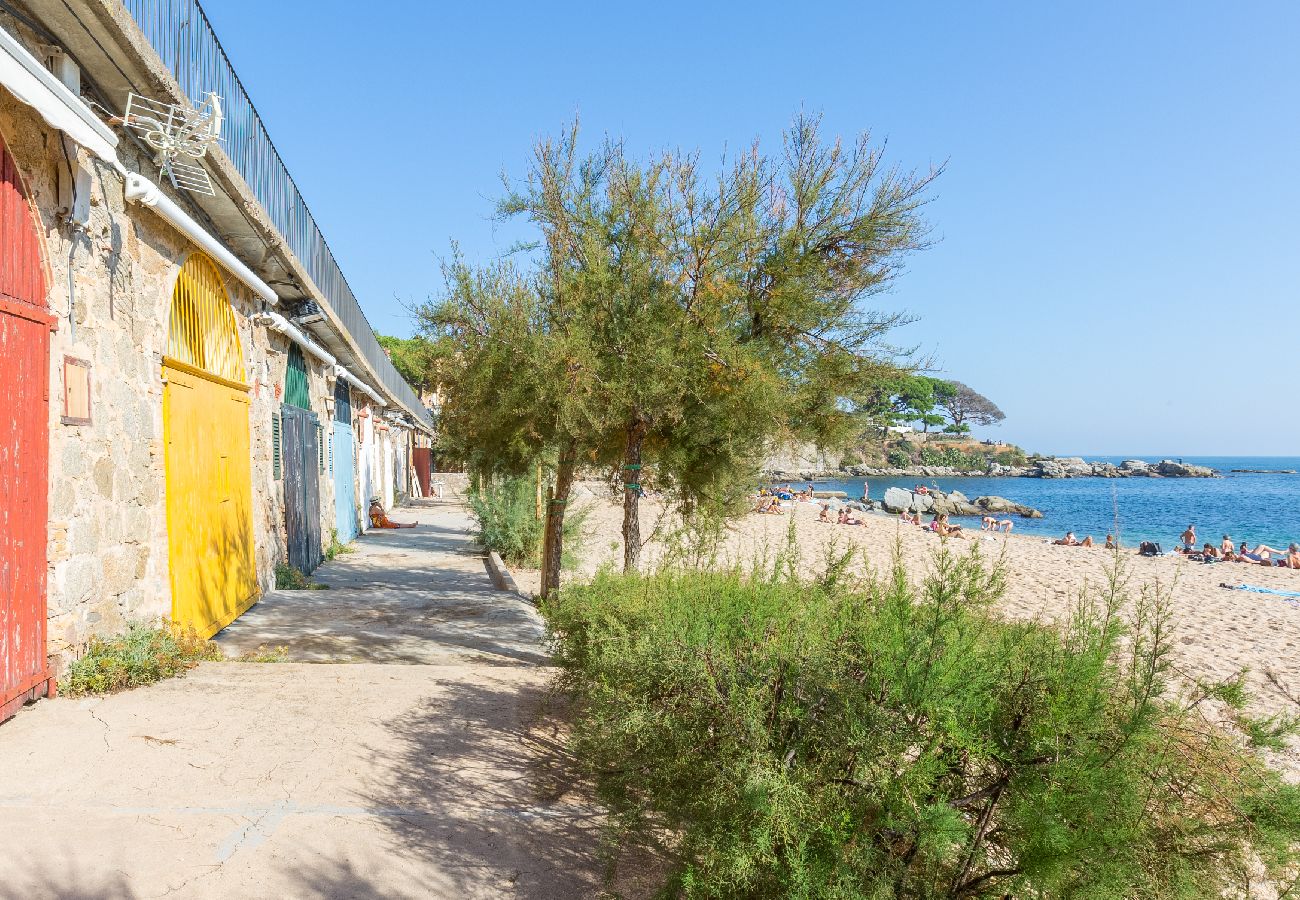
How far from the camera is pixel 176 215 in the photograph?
5738 mm

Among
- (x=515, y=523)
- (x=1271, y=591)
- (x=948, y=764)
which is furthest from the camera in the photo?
(x=1271, y=591)

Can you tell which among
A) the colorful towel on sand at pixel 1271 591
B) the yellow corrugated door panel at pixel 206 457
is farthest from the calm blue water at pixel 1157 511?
the yellow corrugated door panel at pixel 206 457

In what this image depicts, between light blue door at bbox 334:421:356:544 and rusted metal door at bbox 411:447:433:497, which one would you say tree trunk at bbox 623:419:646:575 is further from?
rusted metal door at bbox 411:447:433:497

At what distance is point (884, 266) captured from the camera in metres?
6.93

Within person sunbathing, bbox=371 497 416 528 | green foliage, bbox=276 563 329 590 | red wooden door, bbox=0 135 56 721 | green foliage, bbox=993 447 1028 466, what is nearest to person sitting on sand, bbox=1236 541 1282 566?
person sunbathing, bbox=371 497 416 528

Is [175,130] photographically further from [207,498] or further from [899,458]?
[899,458]

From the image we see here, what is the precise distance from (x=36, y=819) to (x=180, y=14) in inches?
216

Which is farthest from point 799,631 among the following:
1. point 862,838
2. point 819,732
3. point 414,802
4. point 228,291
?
point 228,291

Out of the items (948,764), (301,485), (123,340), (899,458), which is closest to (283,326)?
(301,485)

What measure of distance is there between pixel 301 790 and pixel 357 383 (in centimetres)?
1326

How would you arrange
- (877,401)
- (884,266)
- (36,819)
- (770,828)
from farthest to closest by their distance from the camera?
(877,401) → (884,266) → (36,819) → (770,828)

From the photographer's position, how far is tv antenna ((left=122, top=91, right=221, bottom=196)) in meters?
5.16

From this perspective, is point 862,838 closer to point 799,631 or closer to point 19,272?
point 799,631

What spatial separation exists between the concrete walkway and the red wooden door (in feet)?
1.09
